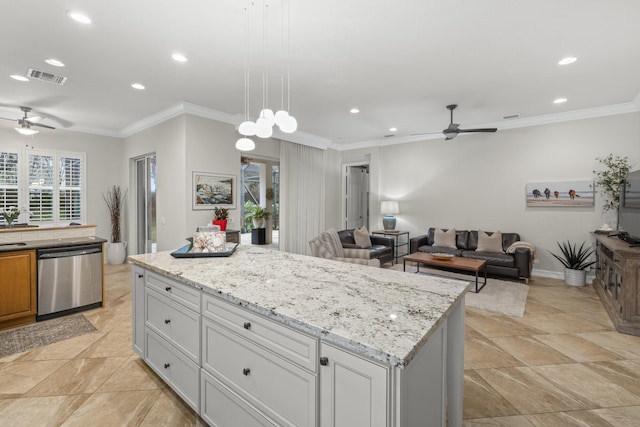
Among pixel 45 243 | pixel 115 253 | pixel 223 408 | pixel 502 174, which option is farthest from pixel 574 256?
pixel 115 253

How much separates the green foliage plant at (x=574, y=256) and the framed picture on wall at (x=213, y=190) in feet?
18.4

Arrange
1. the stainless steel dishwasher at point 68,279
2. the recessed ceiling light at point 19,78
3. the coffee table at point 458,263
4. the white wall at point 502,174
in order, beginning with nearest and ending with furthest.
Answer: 1. the stainless steel dishwasher at point 68,279
2. the recessed ceiling light at point 19,78
3. the coffee table at point 458,263
4. the white wall at point 502,174

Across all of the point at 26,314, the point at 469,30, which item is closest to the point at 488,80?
the point at 469,30

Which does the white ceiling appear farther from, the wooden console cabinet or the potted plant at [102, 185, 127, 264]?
the wooden console cabinet

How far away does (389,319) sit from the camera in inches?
46.8

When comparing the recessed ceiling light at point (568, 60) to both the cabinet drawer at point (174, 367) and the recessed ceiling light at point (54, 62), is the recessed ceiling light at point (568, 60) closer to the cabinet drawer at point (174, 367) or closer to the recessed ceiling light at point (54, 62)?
the cabinet drawer at point (174, 367)

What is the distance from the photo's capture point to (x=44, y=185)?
5.62 metres

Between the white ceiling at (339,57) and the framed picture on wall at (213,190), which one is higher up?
the white ceiling at (339,57)

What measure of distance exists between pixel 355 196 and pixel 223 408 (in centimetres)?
695

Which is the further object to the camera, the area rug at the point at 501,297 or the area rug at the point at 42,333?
the area rug at the point at 501,297

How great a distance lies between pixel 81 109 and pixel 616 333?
7.76m

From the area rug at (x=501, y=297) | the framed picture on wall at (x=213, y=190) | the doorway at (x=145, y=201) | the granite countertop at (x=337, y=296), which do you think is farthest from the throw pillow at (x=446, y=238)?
the doorway at (x=145, y=201)

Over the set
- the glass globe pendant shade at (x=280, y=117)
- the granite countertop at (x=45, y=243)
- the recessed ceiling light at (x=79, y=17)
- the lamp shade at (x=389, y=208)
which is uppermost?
the recessed ceiling light at (x=79, y=17)

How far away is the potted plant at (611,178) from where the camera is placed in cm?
455
